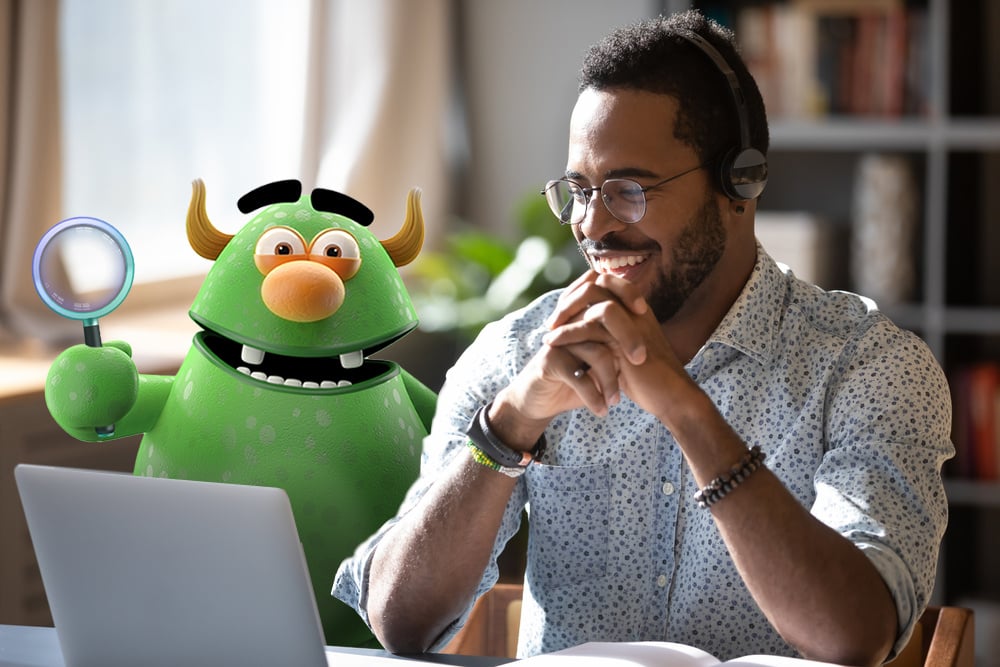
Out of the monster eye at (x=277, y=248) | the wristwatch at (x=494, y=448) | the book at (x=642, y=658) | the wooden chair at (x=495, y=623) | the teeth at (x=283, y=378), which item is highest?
the monster eye at (x=277, y=248)

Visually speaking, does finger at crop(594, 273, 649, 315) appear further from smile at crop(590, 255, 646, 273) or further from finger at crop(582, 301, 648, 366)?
smile at crop(590, 255, 646, 273)

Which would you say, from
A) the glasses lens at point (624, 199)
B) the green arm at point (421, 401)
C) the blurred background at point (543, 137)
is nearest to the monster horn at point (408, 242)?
the green arm at point (421, 401)

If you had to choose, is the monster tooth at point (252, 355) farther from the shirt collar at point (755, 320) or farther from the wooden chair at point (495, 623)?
the shirt collar at point (755, 320)

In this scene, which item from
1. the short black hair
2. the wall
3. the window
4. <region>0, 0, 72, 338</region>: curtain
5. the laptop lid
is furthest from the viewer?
the wall

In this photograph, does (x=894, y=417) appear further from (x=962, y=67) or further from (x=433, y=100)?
(x=433, y=100)

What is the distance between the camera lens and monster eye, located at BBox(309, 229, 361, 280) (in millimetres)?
1517

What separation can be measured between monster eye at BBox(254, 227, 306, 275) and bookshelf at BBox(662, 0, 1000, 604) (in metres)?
1.80

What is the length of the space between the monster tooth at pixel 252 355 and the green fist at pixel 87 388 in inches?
5.7

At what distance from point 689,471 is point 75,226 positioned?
2.39 ft

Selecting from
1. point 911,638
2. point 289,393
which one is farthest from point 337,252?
point 911,638

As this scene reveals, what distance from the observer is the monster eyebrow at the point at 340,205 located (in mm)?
1587

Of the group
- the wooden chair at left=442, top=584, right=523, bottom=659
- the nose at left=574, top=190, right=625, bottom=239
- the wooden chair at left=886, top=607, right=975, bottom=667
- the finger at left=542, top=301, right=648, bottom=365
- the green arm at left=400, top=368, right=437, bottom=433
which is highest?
the nose at left=574, top=190, right=625, bottom=239

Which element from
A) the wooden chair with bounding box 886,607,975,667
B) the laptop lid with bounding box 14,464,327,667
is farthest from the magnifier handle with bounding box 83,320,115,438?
the wooden chair with bounding box 886,607,975,667

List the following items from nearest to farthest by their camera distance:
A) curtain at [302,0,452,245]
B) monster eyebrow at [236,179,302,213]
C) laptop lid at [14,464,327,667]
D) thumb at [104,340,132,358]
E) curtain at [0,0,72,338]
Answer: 1. laptop lid at [14,464,327,667]
2. thumb at [104,340,132,358]
3. monster eyebrow at [236,179,302,213]
4. curtain at [0,0,72,338]
5. curtain at [302,0,452,245]
